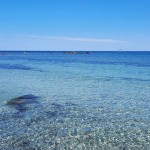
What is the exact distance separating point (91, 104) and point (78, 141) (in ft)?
30.4

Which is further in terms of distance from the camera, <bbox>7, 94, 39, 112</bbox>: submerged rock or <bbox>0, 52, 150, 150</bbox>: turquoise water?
<bbox>7, 94, 39, 112</bbox>: submerged rock

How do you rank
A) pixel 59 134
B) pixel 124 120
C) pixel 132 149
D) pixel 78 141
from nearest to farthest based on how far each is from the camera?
pixel 132 149 < pixel 78 141 < pixel 59 134 < pixel 124 120

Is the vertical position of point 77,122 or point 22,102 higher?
point 77,122

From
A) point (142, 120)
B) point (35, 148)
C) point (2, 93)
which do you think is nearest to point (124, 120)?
point (142, 120)

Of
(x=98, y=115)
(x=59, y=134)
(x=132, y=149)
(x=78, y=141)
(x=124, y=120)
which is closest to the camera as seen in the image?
(x=132, y=149)

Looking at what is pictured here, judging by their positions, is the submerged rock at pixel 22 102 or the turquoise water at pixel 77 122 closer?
the turquoise water at pixel 77 122

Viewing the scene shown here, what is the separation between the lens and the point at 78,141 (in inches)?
567

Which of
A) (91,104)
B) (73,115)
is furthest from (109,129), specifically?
(91,104)

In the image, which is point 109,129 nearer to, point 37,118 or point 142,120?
point 142,120

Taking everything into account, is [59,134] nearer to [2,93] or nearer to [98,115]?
[98,115]

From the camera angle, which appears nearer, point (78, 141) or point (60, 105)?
point (78, 141)

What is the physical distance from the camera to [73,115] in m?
19.7

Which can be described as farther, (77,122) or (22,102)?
(22,102)

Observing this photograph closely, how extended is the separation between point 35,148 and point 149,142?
586 centimetres
